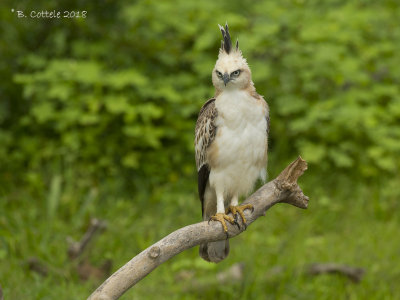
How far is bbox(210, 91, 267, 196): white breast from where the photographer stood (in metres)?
3.39

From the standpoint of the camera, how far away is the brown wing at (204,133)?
11.6 feet

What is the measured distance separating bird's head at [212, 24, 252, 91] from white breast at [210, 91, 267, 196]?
12 centimetres

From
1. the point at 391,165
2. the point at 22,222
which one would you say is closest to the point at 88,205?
the point at 22,222

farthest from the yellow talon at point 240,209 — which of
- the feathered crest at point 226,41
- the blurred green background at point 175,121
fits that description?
the blurred green background at point 175,121

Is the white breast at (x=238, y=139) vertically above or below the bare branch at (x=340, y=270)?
above

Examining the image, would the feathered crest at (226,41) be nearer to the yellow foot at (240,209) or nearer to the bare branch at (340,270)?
the yellow foot at (240,209)

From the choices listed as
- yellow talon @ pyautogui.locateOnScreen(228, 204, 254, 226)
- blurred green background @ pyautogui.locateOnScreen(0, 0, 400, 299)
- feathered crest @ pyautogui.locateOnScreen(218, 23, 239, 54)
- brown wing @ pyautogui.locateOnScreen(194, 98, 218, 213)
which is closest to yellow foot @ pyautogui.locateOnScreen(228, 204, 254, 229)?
yellow talon @ pyautogui.locateOnScreen(228, 204, 254, 226)

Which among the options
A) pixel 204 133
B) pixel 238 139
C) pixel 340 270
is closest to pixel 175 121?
pixel 340 270

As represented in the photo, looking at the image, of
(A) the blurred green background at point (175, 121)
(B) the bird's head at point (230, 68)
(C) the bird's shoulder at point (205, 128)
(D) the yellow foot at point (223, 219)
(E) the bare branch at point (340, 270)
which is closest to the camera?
(B) the bird's head at point (230, 68)

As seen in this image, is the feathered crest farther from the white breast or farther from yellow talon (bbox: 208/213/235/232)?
yellow talon (bbox: 208/213/235/232)

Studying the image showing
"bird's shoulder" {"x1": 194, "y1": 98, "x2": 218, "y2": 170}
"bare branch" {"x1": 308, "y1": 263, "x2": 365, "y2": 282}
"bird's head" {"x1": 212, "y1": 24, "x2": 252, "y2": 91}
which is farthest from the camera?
"bare branch" {"x1": 308, "y1": 263, "x2": 365, "y2": 282}

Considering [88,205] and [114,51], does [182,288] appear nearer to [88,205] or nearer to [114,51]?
[88,205]

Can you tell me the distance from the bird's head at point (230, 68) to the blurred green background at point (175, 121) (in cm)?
277

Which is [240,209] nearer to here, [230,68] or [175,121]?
[230,68]
